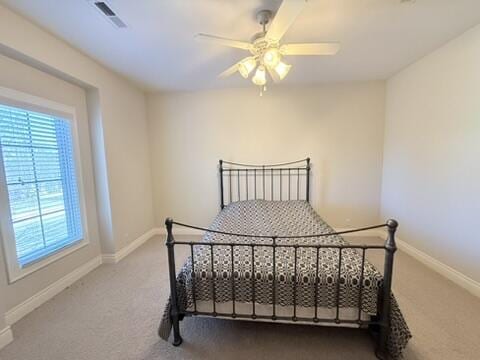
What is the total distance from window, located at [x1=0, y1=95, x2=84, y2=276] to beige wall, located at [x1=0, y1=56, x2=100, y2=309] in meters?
0.15

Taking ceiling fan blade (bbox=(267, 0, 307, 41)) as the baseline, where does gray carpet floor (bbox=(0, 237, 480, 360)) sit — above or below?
below

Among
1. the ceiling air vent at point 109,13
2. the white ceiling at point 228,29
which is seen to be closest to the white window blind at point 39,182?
the white ceiling at point 228,29

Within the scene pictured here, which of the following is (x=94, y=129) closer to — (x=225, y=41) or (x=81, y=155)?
(x=81, y=155)

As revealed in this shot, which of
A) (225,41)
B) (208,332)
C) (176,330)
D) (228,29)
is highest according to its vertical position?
(228,29)

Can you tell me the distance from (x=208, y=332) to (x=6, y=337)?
57.1 inches

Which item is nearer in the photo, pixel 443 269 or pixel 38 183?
pixel 38 183

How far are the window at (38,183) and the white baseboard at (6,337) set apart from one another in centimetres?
51

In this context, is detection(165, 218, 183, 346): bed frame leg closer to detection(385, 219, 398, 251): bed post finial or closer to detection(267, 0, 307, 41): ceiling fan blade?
detection(385, 219, 398, 251): bed post finial

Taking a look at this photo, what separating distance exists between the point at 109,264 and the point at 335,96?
3.90m

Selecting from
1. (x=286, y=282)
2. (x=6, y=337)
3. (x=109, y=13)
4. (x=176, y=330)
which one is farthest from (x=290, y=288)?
(x=109, y=13)

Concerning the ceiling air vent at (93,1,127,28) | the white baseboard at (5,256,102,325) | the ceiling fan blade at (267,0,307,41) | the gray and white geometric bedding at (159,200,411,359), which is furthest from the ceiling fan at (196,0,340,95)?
the white baseboard at (5,256,102,325)

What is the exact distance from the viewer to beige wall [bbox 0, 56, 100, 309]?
1902 millimetres

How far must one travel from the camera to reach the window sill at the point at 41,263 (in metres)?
1.92

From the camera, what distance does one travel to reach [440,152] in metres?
2.49
